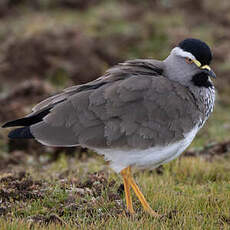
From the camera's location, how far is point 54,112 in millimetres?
5211

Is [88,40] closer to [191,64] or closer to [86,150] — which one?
[86,150]

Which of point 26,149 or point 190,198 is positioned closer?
point 190,198

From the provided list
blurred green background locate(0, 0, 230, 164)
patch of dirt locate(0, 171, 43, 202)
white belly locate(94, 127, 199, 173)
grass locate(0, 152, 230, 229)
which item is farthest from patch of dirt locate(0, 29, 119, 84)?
white belly locate(94, 127, 199, 173)

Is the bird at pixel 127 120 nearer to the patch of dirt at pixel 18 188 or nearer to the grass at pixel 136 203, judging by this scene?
the grass at pixel 136 203

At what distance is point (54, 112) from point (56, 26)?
810 centimetres

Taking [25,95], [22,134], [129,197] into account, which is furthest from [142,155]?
[25,95]

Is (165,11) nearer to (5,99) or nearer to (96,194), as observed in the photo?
(5,99)

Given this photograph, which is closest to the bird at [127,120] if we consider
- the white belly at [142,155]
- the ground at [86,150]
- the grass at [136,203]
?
the white belly at [142,155]

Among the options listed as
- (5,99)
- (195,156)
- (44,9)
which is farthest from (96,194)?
(44,9)

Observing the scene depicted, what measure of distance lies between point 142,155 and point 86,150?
3.70 metres

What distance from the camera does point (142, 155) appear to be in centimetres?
502

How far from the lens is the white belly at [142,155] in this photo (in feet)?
16.5

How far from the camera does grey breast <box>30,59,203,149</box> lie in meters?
5.02

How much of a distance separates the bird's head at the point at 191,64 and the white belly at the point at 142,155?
0.67 metres
